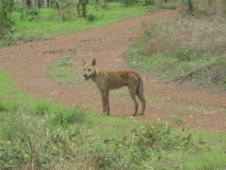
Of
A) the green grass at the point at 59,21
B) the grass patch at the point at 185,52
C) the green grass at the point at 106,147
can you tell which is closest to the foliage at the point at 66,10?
the green grass at the point at 59,21

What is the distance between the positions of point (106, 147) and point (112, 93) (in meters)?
8.95

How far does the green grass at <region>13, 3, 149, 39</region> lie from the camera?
101 feet

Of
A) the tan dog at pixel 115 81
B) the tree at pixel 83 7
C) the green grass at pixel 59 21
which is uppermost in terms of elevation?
the tan dog at pixel 115 81

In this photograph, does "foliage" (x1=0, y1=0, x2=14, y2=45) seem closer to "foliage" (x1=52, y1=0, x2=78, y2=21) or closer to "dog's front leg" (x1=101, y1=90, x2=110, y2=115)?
"foliage" (x1=52, y1=0, x2=78, y2=21)

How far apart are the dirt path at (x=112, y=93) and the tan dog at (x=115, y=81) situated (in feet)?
1.52

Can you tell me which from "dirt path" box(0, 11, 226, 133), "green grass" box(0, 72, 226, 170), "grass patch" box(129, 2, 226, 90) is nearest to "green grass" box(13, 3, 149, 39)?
"dirt path" box(0, 11, 226, 133)

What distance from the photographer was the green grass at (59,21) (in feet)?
101

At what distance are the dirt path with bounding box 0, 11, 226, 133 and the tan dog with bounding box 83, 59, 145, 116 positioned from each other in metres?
0.46

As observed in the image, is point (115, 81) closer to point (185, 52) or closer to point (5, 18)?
point (185, 52)

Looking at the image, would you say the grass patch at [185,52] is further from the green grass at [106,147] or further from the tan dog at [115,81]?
the green grass at [106,147]

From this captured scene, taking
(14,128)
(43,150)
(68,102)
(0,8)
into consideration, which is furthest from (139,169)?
(0,8)

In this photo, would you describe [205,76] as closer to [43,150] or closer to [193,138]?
[193,138]

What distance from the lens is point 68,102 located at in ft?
49.3

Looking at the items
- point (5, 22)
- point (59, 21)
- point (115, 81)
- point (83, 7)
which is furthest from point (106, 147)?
point (59, 21)
